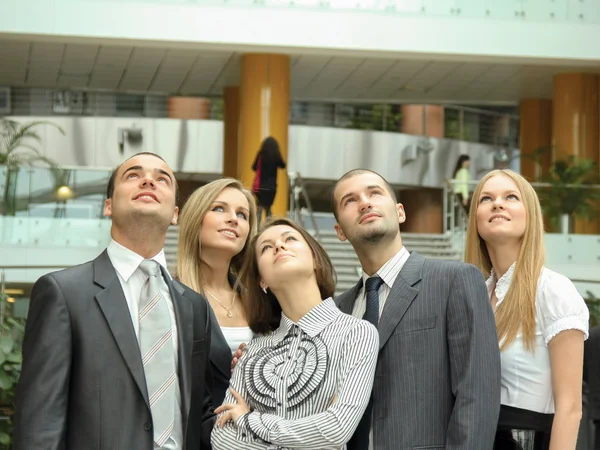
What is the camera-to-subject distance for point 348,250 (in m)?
14.4

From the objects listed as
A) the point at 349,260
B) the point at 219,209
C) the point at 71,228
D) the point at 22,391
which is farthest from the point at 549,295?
the point at 349,260

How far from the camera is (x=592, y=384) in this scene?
4.98 metres

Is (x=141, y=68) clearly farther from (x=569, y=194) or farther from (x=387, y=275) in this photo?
(x=387, y=275)

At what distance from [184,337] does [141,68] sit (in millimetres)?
15298

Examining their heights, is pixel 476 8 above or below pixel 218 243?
above

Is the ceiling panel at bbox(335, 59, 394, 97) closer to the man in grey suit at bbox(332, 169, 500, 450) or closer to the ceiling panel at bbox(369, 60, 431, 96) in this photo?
the ceiling panel at bbox(369, 60, 431, 96)

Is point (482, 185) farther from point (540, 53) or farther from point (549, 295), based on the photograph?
point (540, 53)

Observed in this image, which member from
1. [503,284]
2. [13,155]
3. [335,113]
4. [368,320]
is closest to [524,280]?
[503,284]

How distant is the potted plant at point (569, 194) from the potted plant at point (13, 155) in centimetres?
659

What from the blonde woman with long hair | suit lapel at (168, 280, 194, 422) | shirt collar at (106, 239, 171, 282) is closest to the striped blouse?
suit lapel at (168, 280, 194, 422)

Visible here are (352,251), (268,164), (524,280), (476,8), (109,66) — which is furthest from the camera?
(109,66)

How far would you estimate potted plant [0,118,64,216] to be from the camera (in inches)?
470

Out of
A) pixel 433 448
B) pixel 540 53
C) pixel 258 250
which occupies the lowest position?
pixel 433 448

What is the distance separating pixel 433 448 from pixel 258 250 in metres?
0.98
